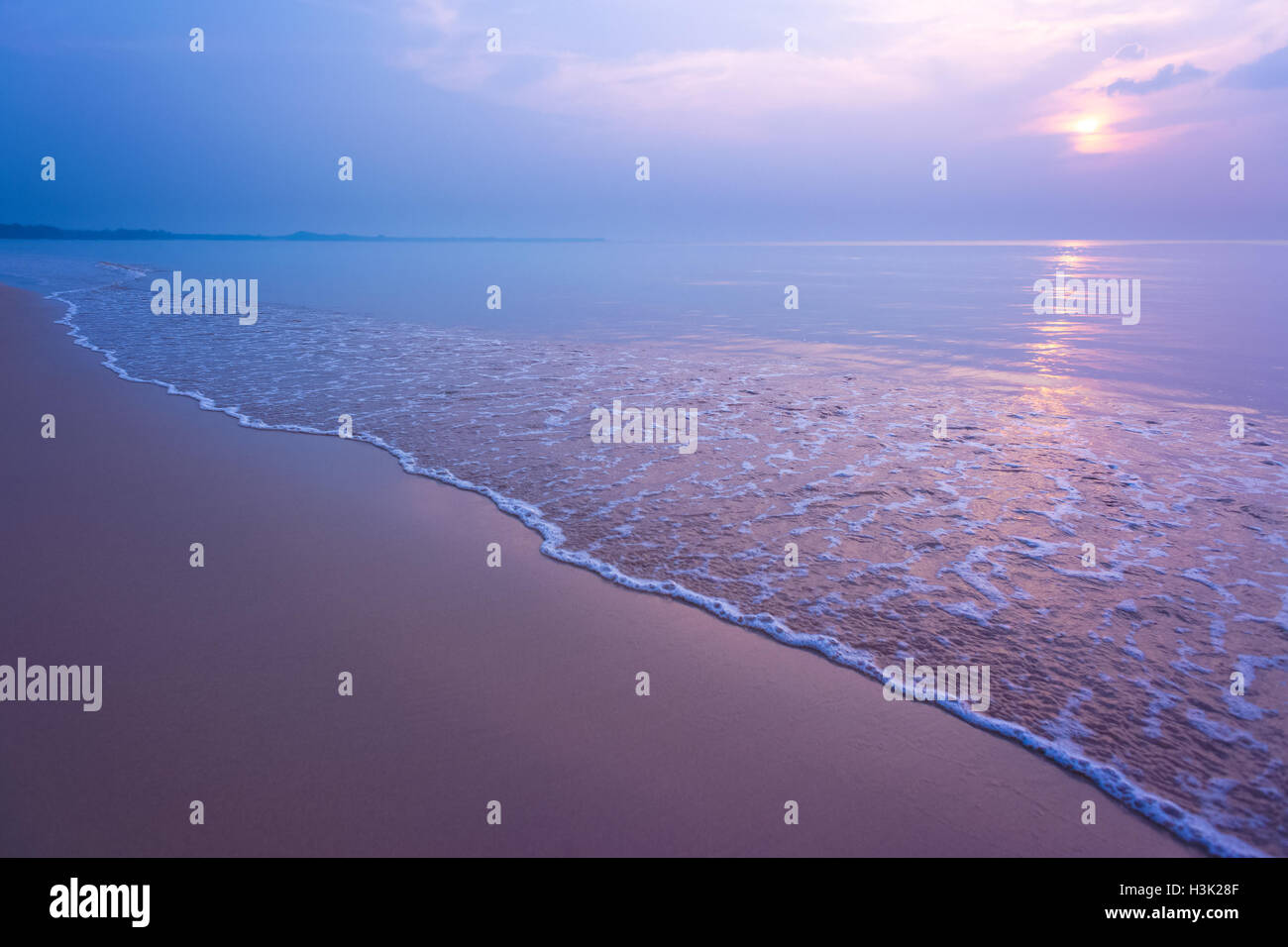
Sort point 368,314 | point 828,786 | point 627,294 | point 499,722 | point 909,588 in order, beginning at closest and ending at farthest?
point 828,786 → point 499,722 → point 909,588 → point 368,314 → point 627,294

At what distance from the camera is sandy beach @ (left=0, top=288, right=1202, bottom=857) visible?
340 cm

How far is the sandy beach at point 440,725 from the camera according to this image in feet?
11.2

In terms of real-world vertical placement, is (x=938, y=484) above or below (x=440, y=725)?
above

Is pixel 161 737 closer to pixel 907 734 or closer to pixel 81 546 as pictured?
pixel 81 546

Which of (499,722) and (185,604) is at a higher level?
(185,604)

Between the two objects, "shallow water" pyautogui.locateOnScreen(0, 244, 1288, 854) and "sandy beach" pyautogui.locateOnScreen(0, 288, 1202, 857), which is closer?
"sandy beach" pyautogui.locateOnScreen(0, 288, 1202, 857)

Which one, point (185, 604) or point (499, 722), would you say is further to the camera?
point (185, 604)

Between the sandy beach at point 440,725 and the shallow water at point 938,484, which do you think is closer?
the sandy beach at point 440,725

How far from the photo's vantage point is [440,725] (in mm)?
4102

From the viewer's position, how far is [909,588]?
5773mm

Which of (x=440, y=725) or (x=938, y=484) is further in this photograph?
(x=938, y=484)

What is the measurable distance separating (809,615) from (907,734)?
1.35 metres
